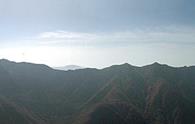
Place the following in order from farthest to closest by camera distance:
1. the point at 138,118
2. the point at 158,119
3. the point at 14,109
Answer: the point at 158,119
the point at 138,118
the point at 14,109

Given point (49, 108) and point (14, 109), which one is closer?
point (14, 109)

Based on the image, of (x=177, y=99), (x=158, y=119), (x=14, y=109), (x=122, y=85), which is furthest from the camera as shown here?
(x=122, y=85)

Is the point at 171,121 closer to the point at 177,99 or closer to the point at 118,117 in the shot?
the point at 177,99

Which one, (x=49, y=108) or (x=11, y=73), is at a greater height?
(x=11, y=73)

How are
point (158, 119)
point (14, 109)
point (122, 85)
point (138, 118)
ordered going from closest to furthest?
point (14, 109), point (138, 118), point (158, 119), point (122, 85)

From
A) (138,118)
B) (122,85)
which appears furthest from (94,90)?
(138,118)

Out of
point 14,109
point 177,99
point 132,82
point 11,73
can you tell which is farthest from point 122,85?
point 14,109

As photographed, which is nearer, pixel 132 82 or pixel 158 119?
pixel 158 119

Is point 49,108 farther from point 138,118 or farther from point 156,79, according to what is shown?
point 156,79

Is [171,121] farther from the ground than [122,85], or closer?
closer
